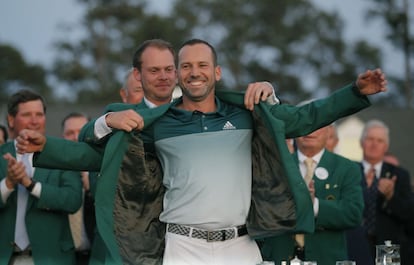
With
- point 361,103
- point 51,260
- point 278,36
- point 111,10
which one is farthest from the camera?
point 278,36

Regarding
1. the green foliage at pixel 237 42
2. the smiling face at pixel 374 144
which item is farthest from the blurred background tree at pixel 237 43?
the smiling face at pixel 374 144

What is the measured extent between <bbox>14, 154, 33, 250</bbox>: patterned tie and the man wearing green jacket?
81.3 inches

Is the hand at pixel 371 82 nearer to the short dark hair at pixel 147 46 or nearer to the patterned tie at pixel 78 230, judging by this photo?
the short dark hair at pixel 147 46

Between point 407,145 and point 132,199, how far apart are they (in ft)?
71.6

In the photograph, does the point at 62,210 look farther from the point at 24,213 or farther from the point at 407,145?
the point at 407,145

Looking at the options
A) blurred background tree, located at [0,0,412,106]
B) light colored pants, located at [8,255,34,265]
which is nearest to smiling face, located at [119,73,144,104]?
light colored pants, located at [8,255,34,265]

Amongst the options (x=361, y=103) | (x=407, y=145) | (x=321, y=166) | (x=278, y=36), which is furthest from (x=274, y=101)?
(x=278, y=36)

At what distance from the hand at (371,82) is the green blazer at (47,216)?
2976 mm

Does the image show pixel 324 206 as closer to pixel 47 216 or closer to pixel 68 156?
pixel 47 216

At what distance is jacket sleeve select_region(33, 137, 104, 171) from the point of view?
5.74 m

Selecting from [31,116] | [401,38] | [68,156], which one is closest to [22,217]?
[31,116]

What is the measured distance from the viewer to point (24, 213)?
7.79 meters

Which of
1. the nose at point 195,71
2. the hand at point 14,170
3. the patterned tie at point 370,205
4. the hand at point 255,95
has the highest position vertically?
the nose at point 195,71

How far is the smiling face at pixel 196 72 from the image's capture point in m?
5.81
